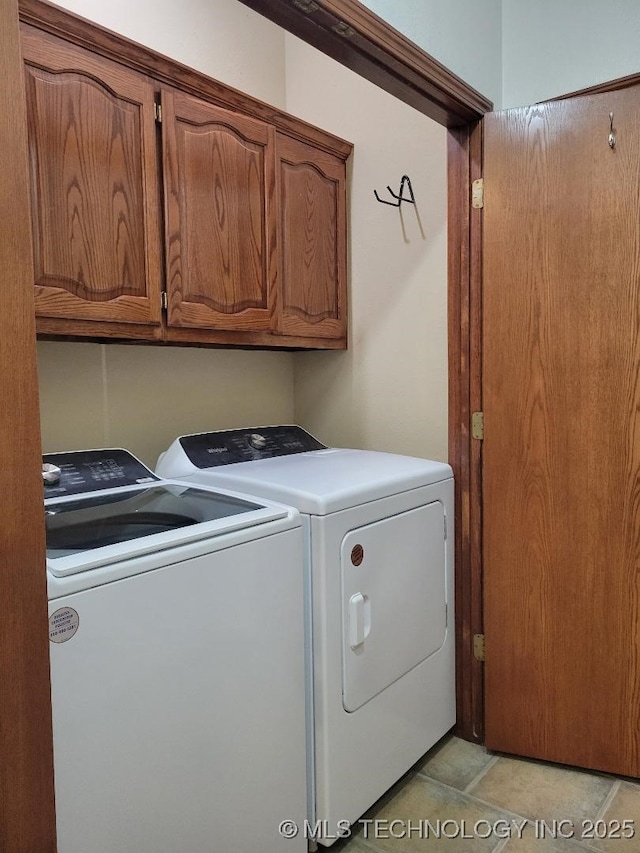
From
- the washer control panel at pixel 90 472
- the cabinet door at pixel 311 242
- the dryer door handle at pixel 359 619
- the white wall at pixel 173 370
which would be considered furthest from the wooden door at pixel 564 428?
the washer control panel at pixel 90 472

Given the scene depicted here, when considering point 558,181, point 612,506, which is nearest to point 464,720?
point 612,506

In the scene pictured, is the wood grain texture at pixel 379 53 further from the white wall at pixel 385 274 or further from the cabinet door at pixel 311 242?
the cabinet door at pixel 311 242

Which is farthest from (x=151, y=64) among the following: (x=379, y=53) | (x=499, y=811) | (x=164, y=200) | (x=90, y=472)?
(x=499, y=811)

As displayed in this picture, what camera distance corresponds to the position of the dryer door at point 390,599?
1.70 metres

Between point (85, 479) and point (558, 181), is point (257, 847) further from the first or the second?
point (558, 181)

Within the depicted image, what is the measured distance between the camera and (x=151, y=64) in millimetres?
1760

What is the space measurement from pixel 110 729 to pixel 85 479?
2.78 ft

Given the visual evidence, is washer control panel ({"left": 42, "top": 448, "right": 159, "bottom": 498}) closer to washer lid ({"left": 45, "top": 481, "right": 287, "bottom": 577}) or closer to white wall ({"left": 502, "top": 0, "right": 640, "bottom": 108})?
washer lid ({"left": 45, "top": 481, "right": 287, "bottom": 577})

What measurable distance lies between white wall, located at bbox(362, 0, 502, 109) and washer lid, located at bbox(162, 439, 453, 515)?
1.19 m

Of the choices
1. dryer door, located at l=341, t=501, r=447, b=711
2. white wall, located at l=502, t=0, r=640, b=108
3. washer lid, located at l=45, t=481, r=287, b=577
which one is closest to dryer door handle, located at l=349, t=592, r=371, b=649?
dryer door, located at l=341, t=501, r=447, b=711

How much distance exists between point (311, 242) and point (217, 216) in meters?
0.47

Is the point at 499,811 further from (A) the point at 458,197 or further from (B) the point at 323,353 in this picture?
(A) the point at 458,197

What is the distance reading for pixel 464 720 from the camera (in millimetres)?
2205

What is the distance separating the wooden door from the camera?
6.00 feet
